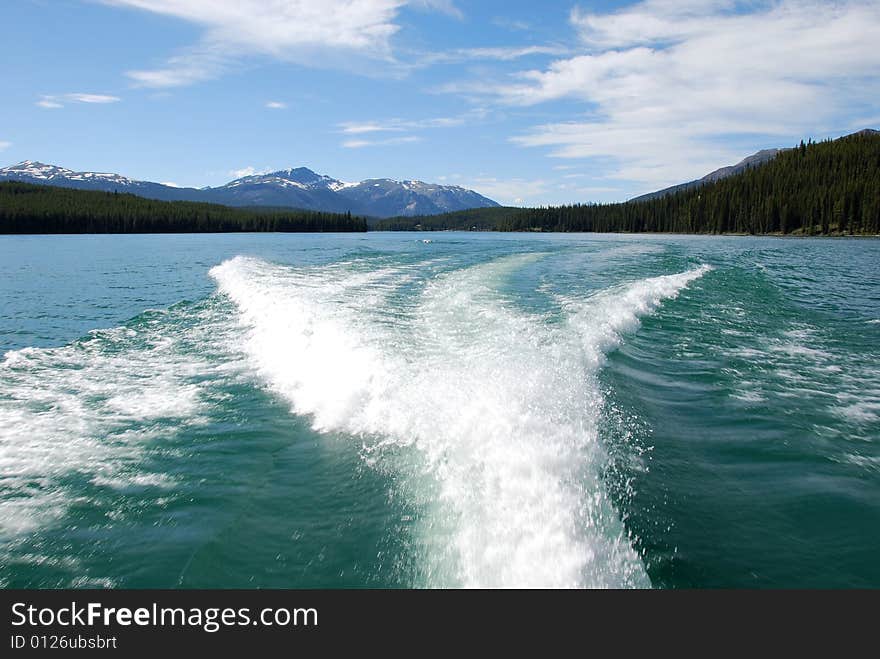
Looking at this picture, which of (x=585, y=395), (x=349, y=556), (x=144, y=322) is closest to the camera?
(x=349, y=556)

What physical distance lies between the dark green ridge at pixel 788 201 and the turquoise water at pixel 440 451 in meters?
85.8

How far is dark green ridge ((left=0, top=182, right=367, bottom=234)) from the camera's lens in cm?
9388

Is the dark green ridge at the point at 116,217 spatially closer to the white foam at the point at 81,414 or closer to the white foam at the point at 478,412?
the white foam at the point at 478,412

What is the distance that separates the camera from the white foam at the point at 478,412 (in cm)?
407

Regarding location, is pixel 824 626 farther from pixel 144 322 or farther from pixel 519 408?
pixel 144 322

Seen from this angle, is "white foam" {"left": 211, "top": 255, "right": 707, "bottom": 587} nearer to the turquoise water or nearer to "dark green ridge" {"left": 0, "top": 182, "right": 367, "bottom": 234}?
the turquoise water

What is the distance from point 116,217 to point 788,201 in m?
122

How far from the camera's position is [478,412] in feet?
21.1

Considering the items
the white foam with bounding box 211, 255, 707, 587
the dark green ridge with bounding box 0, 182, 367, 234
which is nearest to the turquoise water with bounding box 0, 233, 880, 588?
the white foam with bounding box 211, 255, 707, 587

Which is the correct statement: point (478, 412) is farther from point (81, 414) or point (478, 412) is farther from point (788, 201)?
point (788, 201)

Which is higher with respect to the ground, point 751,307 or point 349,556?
point 751,307

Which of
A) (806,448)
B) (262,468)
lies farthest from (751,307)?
(262,468)

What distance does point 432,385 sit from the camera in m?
7.71

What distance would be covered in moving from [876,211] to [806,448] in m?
91.0
